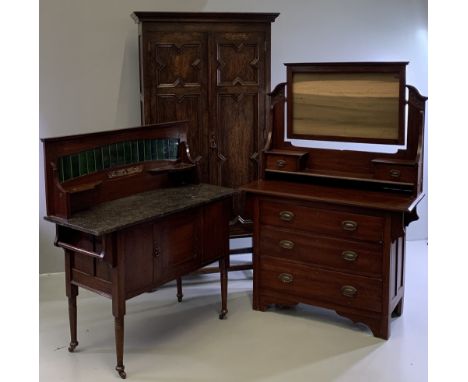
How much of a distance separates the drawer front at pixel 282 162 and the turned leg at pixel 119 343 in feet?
4.57

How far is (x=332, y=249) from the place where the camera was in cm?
338

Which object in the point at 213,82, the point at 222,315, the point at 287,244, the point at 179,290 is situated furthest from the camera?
the point at 213,82

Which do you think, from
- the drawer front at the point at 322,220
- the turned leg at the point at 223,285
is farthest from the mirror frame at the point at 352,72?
the turned leg at the point at 223,285

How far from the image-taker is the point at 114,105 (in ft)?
14.3

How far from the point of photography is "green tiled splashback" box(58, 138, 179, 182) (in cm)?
300

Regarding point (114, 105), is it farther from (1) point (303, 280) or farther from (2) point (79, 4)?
(1) point (303, 280)

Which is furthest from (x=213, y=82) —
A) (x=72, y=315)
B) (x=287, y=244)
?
(x=72, y=315)

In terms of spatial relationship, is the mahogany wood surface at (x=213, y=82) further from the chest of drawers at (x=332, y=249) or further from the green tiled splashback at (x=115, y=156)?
the chest of drawers at (x=332, y=249)

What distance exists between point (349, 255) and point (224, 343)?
2.80ft

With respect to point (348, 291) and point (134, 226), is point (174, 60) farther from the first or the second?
point (348, 291)

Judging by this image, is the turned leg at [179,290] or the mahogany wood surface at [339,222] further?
the turned leg at [179,290]

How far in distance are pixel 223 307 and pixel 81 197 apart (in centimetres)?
118

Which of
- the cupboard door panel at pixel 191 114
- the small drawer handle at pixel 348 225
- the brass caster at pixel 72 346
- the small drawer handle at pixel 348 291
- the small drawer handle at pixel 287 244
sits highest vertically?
the cupboard door panel at pixel 191 114

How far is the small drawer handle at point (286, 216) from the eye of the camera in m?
3.49
